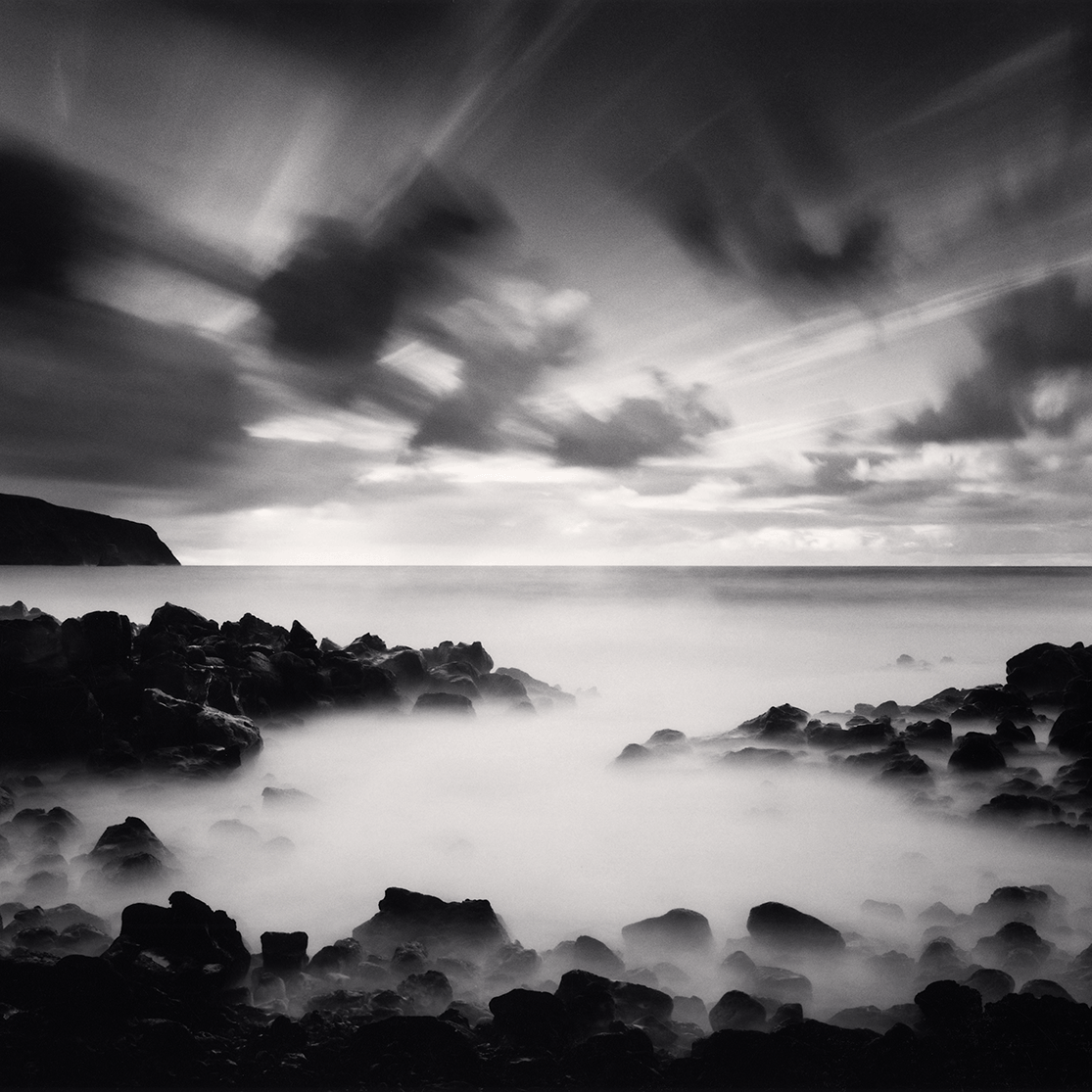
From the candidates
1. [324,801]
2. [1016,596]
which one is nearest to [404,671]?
[324,801]

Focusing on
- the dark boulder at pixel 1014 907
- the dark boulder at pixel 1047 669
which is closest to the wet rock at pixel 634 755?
the dark boulder at pixel 1014 907

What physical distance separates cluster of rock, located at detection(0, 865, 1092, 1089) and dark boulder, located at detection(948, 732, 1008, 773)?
4948 millimetres

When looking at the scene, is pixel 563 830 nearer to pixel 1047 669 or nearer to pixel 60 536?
pixel 1047 669

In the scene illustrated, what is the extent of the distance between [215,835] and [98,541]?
494 feet

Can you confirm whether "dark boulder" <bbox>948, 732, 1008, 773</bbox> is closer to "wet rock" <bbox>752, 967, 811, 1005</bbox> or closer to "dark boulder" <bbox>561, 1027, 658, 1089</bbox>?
"wet rock" <bbox>752, 967, 811, 1005</bbox>

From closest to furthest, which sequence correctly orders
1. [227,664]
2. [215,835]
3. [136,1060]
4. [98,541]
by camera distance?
[136,1060]
[215,835]
[227,664]
[98,541]

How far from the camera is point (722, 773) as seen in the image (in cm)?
1024

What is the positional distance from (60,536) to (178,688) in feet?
462

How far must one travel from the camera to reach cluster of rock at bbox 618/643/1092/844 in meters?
8.27

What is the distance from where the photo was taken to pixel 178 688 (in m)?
11.4

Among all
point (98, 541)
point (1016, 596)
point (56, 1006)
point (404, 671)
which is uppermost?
point (98, 541)

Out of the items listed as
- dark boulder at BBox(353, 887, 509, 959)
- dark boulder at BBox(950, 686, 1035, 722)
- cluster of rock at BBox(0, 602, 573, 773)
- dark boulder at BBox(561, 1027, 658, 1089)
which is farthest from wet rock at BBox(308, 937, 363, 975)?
dark boulder at BBox(950, 686, 1035, 722)

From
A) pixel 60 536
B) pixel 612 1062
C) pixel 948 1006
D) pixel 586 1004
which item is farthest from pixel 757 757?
pixel 60 536

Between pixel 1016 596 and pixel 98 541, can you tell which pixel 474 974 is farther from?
pixel 98 541
